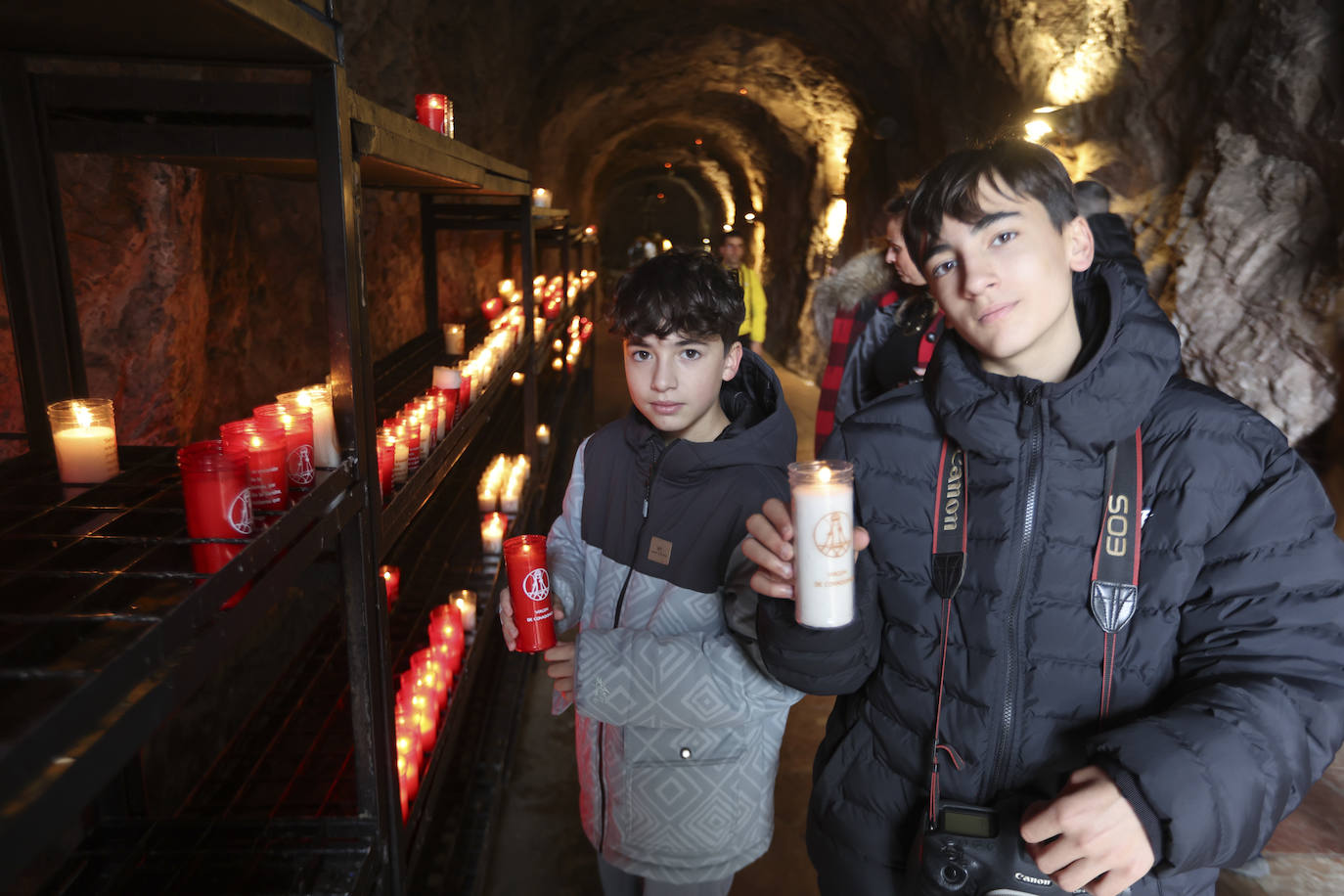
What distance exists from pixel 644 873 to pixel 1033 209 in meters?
1.59

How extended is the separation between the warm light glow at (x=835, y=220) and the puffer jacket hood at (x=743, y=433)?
10641mm

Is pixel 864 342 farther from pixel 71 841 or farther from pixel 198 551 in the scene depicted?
pixel 71 841

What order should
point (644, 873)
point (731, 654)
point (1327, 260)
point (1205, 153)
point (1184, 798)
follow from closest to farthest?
point (1184, 798) < point (731, 654) < point (644, 873) < point (1327, 260) < point (1205, 153)

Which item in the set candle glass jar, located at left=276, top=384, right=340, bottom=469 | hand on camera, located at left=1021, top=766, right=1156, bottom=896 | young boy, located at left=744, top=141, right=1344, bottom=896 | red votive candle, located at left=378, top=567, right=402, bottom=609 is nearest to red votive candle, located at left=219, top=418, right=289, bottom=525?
candle glass jar, located at left=276, top=384, right=340, bottom=469

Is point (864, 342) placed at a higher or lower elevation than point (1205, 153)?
lower

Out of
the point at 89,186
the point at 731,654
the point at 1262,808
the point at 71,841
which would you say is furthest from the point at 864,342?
the point at 71,841

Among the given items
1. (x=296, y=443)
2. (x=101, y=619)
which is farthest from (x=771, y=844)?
(x=101, y=619)

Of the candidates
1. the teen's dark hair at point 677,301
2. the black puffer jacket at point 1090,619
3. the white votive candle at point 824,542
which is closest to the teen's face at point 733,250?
the teen's dark hair at point 677,301

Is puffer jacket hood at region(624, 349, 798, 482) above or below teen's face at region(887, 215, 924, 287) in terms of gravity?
below

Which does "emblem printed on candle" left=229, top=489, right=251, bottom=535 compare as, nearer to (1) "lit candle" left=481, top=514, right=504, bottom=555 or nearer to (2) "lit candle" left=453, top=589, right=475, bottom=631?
(2) "lit candle" left=453, top=589, right=475, bottom=631

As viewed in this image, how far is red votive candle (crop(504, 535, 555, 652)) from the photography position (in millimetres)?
1669

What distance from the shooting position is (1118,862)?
1060 millimetres

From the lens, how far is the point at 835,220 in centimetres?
1230

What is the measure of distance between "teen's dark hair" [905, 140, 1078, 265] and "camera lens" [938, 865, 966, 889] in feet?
3.30
